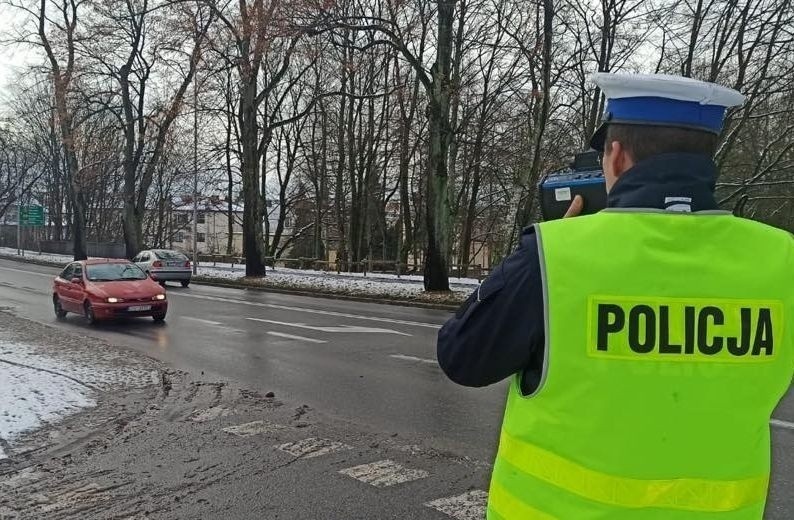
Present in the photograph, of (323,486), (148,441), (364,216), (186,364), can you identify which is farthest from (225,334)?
(364,216)

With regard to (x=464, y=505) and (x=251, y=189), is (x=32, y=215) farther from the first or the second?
(x=464, y=505)

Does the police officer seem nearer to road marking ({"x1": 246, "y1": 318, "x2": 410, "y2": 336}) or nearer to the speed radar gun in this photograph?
the speed radar gun

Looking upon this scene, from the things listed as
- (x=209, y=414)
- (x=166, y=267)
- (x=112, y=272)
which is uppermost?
(x=112, y=272)

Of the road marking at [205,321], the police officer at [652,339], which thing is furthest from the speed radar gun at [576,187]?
the road marking at [205,321]

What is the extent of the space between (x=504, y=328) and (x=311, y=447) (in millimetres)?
4636

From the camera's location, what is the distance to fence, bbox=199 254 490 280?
30.4 metres

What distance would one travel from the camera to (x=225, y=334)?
13.3 metres

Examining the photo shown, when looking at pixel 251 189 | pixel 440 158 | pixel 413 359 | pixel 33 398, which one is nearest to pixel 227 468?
pixel 33 398

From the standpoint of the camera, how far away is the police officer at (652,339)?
4.96 ft

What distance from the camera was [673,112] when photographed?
163 cm

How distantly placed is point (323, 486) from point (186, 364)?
5914 millimetres

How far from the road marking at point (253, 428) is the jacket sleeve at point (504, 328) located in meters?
5.04

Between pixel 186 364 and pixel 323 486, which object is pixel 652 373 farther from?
pixel 186 364

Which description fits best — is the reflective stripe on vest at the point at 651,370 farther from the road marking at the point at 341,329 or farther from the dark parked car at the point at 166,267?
the dark parked car at the point at 166,267
